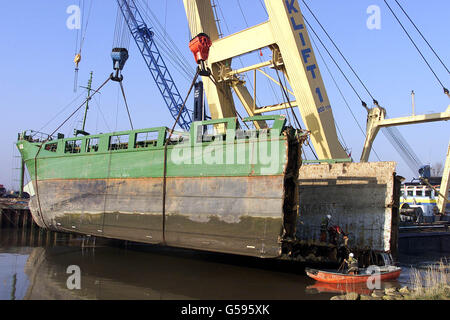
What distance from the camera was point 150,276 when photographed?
11.5 m

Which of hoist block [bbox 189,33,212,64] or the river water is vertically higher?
hoist block [bbox 189,33,212,64]

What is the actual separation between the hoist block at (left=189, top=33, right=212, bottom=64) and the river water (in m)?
8.61

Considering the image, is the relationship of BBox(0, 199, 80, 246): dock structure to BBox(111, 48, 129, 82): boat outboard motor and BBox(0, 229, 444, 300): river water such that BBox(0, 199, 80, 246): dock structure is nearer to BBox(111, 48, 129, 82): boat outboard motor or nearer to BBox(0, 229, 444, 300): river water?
BBox(0, 229, 444, 300): river water

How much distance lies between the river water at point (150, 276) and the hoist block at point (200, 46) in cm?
861

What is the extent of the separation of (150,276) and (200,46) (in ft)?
30.3

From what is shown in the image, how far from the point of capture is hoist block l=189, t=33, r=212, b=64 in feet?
45.9

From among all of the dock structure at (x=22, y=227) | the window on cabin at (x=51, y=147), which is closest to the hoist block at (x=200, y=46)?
the window on cabin at (x=51, y=147)

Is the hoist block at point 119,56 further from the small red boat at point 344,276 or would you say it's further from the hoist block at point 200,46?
the small red boat at point 344,276

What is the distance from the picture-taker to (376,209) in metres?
12.9

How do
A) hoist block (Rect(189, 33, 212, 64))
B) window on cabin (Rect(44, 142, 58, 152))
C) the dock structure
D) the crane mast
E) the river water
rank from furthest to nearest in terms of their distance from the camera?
the dock structure → window on cabin (Rect(44, 142, 58, 152)) → the crane mast → hoist block (Rect(189, 33, 212, 64)) → the river water

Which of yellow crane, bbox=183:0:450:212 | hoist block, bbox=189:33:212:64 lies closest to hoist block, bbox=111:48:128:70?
yellow crane, bbox=183:0:450:212
